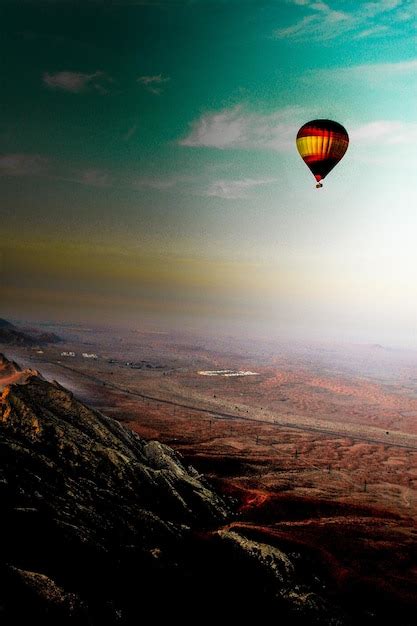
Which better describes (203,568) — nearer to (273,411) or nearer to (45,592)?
(45,592)

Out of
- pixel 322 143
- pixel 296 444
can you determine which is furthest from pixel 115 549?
pixel 296 444

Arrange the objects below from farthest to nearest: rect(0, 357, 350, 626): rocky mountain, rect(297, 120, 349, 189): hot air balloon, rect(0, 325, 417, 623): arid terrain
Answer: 1. rect(297, 120, 349, 189): hot air balloon
2. rect(0, 325, 417, 623): arid terrain
3. rect(0, 357, 350, 626): rocky mountain

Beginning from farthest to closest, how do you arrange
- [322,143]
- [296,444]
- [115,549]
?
[296,444]
[322,143]
[115,549]

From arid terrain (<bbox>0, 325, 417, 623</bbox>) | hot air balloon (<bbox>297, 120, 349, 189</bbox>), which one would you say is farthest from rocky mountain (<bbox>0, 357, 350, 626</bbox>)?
hot air balloon (<bbox>297, 120, 349, 189</bbox>)

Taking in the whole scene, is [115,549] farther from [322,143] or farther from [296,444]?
[296,444]

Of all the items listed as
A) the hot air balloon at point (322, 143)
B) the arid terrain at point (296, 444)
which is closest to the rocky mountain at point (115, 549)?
the arid terrain at point (296, 444)

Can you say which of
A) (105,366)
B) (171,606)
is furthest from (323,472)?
(105,366)

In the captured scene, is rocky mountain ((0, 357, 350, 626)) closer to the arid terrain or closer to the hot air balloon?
the arid terrain
